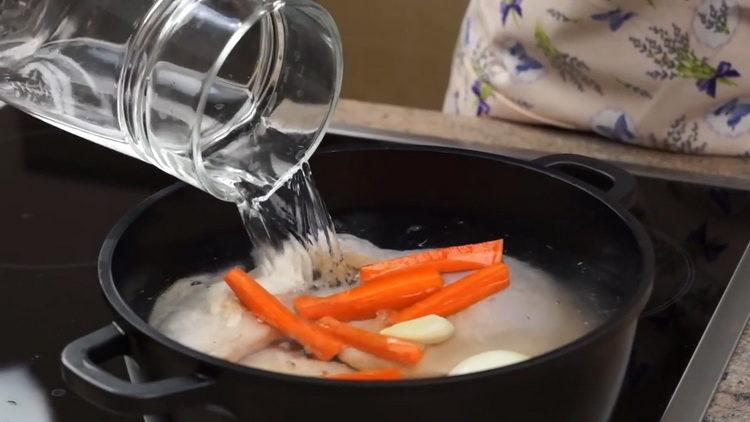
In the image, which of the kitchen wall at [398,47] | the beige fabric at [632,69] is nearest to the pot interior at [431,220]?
the beige fabric at [632,69]

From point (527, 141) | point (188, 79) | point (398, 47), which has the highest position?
point (188, 79)

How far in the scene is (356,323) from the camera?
0.73 metres

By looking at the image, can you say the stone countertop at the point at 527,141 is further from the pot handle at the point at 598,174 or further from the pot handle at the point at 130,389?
the pot handle at the point at 130,389

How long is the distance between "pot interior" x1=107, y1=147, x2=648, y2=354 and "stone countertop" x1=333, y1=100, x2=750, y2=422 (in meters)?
0.27

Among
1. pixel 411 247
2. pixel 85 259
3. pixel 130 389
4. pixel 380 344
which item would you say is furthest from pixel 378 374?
pixel 85 259

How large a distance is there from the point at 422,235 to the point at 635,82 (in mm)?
401

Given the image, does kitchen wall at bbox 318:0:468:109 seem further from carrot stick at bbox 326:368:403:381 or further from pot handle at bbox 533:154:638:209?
carrot stick at bbox 326:368:403:381

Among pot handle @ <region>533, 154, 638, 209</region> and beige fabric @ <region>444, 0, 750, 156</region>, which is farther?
beige fabric @ <region>444, 0, 750, 156</region>

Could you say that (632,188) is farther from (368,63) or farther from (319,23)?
(368,63)

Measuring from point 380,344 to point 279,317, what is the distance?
0.08 m

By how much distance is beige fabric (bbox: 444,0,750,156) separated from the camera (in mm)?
1078

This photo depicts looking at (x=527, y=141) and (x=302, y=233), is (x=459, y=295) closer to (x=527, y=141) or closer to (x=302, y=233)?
(x=302, y=233)

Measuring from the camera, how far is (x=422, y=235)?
0.86 metres

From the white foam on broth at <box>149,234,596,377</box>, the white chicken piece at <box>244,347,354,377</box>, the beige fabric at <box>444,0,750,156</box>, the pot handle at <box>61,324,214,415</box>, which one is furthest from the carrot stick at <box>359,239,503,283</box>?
the beige fabric at <box>444,0,750,156</box>
